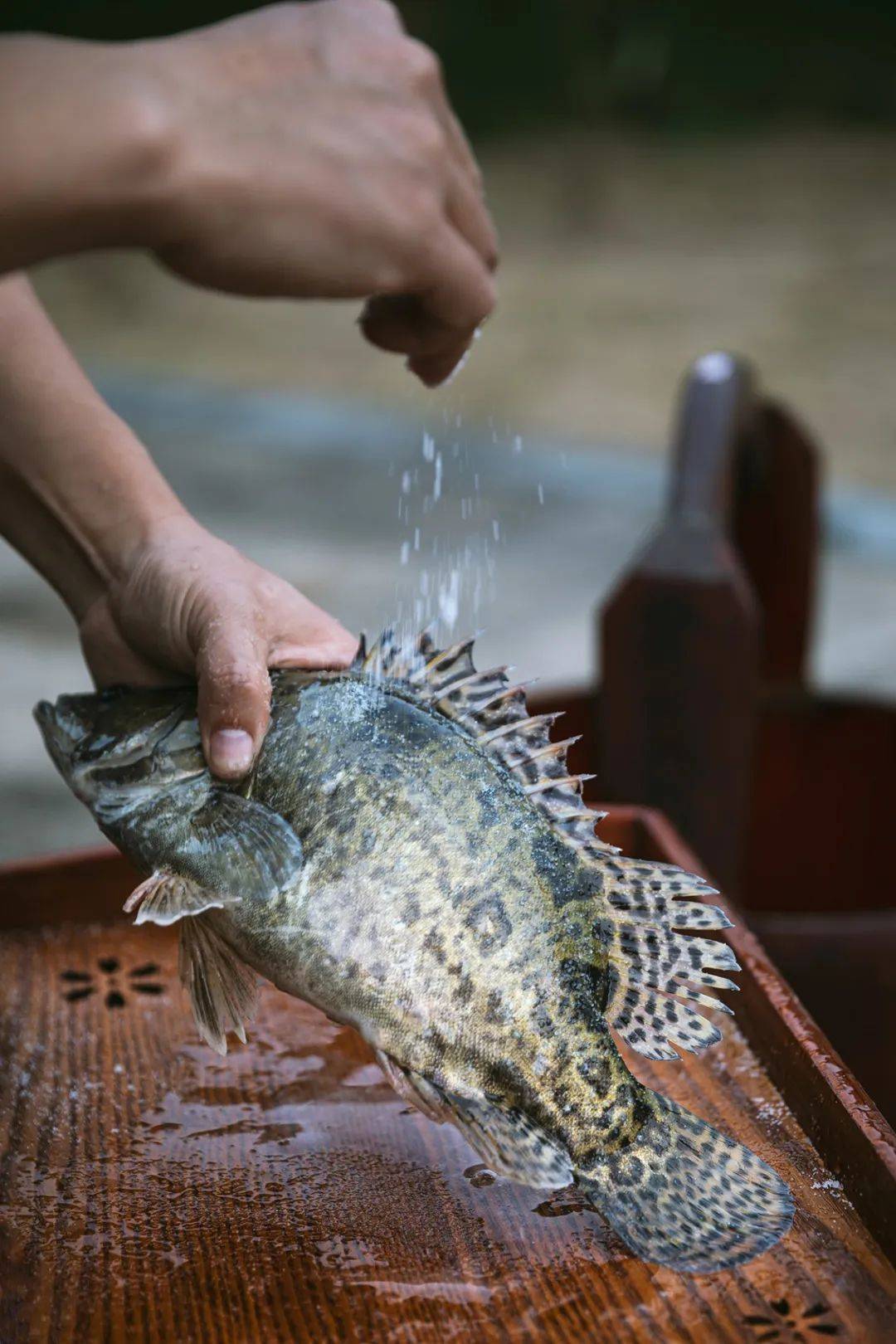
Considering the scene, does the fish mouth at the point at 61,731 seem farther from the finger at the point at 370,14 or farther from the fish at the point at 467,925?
the finger at the point at 370,14

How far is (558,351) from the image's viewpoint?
15.7 metres

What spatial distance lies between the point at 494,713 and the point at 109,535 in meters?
0.84

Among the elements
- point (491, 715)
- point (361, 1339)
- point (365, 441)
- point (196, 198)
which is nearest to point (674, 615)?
point (491, 715)

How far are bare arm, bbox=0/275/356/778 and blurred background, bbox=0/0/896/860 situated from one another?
34 centimetres

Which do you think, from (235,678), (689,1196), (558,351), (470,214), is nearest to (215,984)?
(235,678)

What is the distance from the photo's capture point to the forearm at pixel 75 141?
4.04 feet

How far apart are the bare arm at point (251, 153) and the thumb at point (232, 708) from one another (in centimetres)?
76

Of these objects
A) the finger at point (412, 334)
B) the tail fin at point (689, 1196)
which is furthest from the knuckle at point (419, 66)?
the tail fin at point (689, 1196)

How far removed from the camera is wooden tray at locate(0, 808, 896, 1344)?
1.74 meters

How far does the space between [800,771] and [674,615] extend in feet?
4.67

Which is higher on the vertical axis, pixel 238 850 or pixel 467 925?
pixel 238 850

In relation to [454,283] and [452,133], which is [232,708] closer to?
[454,283]

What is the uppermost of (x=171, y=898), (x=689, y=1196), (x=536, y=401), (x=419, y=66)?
(x=536, y=401)

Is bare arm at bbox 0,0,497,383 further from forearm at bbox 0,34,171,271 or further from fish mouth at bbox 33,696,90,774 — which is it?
fish mouth at bbox 33,696,90,774
